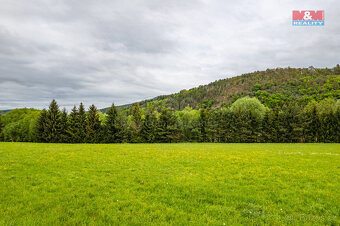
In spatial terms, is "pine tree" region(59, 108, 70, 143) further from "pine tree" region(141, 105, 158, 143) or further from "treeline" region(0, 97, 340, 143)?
"pine tree" region(141, 105, 158, 143)

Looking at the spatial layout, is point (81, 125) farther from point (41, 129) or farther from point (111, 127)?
point (41, 129)

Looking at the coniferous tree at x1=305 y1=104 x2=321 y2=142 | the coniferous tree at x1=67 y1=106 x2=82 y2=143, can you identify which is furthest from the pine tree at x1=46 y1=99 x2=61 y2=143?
the coniferous tree at x1=305 y1=104 x2=321 y2=142

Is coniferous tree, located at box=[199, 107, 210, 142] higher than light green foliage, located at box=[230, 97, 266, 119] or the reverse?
the reverse

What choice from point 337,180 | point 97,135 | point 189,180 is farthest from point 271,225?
point 97,135

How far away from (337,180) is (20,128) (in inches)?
3881

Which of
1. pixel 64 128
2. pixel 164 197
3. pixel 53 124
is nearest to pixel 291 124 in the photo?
pixel 164 197

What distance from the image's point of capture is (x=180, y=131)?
209ft

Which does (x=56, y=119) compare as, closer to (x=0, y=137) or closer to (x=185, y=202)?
(x=0, y=137)

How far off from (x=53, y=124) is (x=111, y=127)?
53.7 ft

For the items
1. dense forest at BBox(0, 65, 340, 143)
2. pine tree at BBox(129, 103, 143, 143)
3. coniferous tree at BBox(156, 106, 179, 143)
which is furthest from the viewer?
coniferous tree at BBox(156, 106, 179, 143)

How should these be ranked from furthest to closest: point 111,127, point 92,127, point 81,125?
1. point 111,127
2. point 92,127
3. point 81,125

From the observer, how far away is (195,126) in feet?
220

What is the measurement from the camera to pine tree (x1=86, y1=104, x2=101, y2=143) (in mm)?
53469

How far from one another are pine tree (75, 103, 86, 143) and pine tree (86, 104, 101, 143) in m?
1.21
